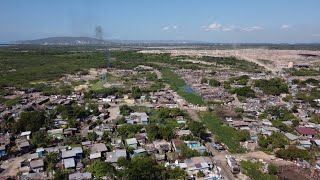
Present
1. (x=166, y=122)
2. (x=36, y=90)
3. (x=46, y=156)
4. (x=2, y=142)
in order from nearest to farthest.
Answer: (x=46, y=156) → (x=2, y=142) → (x=166, y=122) → (x=36, y=90)

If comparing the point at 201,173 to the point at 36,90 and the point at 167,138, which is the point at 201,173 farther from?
the point at 36,90

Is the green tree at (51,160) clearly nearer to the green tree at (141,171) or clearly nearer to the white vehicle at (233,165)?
the green tree at (141,171)

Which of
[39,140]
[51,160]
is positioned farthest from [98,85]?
[51,160]

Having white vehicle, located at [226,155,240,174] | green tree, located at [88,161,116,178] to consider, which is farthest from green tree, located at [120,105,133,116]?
white vehicle, located at [226,155,240,174]

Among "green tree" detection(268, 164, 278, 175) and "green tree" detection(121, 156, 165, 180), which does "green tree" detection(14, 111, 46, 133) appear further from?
"green tree" detection(268, 164, 278, 175)

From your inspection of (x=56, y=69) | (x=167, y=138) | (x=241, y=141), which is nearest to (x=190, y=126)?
(x=167, y=138)
